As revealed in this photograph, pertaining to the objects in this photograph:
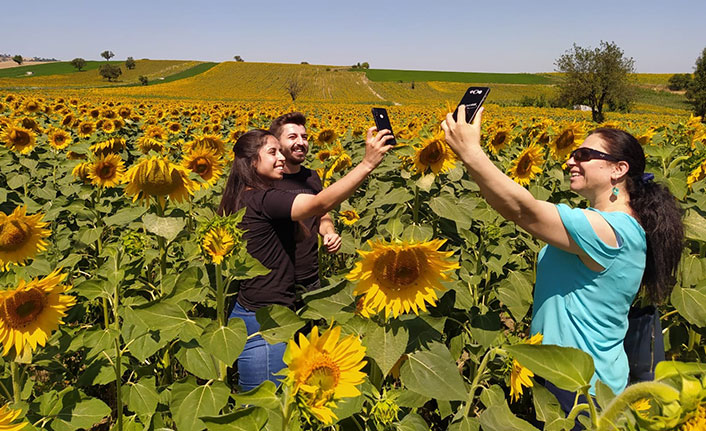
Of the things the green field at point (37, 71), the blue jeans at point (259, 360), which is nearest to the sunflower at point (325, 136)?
the blue jeans at point (259, 360)

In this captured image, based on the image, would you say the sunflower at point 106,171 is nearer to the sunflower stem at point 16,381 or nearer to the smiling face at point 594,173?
the sunflower stem at point 16,381

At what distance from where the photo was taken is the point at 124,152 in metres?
5.36

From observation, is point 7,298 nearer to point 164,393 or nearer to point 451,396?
point 164,393

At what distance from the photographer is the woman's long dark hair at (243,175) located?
262cm

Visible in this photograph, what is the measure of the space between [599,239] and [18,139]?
21.4 feet

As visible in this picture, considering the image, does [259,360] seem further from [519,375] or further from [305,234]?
[519,375]

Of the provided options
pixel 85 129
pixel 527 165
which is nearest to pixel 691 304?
pixel 527 165

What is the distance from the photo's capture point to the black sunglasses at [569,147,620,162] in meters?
1.94

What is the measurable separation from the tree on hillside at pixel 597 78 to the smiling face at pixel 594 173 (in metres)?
41.9

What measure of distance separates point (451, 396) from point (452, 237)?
163 cm

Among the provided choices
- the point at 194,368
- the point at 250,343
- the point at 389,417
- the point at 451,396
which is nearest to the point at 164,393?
the point at 250,343

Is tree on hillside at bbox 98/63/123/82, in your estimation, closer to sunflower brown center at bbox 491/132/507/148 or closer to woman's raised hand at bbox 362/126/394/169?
sunflower brown center at bbox 491/132/507/148

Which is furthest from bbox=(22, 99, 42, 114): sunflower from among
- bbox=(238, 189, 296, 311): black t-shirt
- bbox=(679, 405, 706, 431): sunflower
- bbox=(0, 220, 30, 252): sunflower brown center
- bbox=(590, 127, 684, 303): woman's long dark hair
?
bbox=(679, 405, 706, 431): sunflower

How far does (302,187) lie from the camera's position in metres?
3.25
